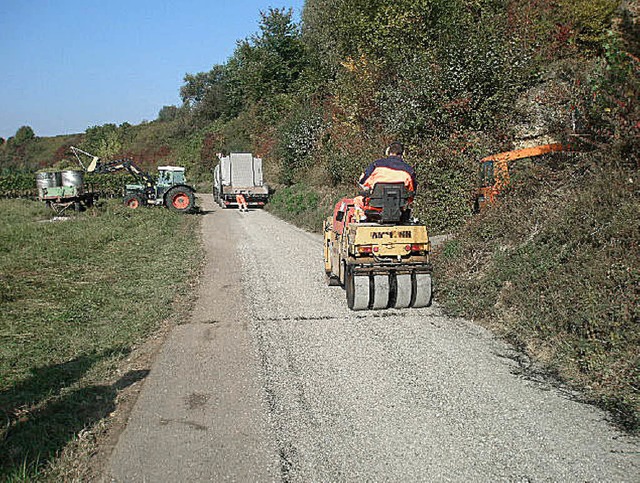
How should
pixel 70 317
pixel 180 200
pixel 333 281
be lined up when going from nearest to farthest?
1. pixel 70 317
2. pixel 333 281
3. pixel 180 200

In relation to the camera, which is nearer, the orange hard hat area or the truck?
the orange hard hat area

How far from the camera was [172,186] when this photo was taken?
26.4 m

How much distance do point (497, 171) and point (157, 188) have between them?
19.3 meters

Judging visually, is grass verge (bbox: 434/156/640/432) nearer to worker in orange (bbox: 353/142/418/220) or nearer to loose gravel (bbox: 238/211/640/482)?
loose gravel (bbox: 238/211/640/482)

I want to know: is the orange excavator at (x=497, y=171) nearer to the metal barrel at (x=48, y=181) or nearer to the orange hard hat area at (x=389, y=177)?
the orange hard hat area at (x=389, y=177)

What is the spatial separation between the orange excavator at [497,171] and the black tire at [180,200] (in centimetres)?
1666

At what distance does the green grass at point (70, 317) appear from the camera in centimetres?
516

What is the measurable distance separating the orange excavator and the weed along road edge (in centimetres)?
365

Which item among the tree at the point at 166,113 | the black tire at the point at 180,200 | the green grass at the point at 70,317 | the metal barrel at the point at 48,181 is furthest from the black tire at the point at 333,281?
the tree at the point at 166,113

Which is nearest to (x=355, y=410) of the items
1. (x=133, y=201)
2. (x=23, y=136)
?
(x=133, y=201)

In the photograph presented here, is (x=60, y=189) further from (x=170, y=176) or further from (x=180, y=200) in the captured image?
(x=180, y=200)

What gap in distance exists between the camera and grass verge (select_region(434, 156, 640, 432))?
5730mm

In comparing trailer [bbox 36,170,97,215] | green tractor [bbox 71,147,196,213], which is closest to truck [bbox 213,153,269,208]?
green tractor [bbox 71,147,196,213]

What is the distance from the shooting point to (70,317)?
905 cm
